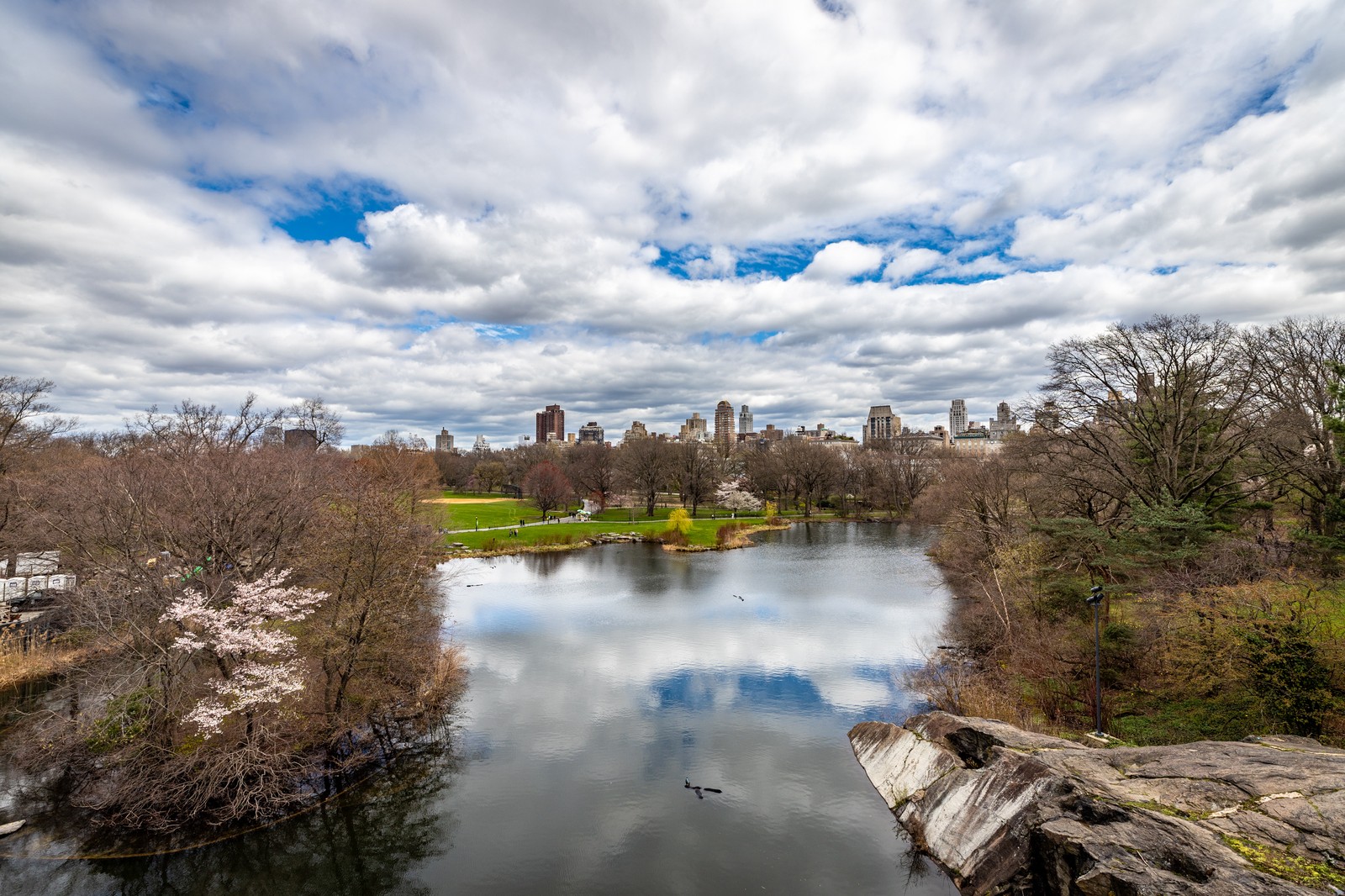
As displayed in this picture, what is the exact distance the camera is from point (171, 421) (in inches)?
1623

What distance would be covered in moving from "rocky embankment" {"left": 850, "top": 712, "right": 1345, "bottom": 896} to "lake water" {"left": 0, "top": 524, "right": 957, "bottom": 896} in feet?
3.94

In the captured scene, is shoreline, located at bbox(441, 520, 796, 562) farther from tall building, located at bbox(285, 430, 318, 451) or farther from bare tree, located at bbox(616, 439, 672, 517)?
bare tree, located at bbox(616, 439, 672, 517)

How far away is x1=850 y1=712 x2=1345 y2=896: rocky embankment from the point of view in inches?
323

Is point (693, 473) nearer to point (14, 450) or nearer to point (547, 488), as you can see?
point (547, 488)

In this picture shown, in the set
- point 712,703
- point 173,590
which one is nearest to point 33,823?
point 173,590

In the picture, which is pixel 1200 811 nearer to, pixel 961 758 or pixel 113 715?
pixel 961 758

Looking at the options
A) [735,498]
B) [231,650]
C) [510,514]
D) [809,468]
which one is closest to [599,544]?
[510,514]

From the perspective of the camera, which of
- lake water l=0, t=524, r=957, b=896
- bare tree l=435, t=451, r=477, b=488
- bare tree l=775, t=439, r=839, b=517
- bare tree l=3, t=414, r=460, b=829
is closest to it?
lake water l=0, t=524, r=957, b=896

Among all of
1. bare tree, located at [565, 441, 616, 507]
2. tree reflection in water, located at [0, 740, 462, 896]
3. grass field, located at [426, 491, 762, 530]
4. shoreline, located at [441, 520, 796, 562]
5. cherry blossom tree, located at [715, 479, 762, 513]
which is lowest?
tree reflection in water, located at [0, 740, 462, 896]

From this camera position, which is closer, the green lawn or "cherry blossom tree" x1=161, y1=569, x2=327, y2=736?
"cherry blossom tree" x1=161, y1=569, x2=327, y2=736

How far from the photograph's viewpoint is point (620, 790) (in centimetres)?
1546

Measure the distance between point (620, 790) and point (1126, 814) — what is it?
10550 millimetres

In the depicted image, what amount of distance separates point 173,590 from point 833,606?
2895cm

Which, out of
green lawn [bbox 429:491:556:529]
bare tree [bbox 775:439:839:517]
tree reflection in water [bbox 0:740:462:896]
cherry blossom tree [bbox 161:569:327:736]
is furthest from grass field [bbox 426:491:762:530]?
tree reflection in water [bbox 0:740:462:896]
